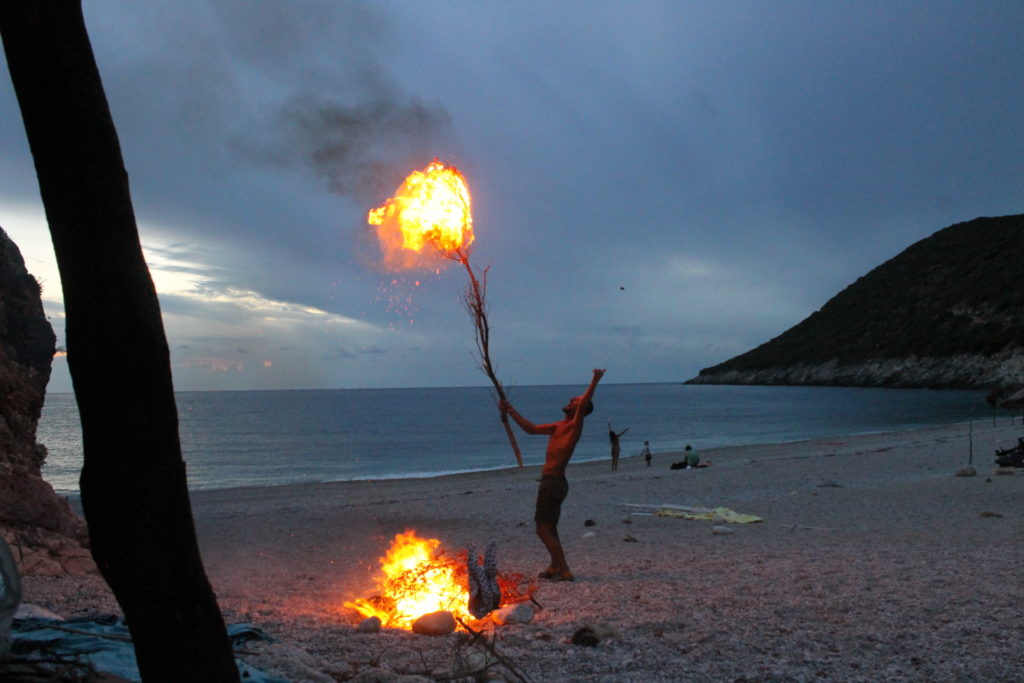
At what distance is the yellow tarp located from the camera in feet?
48.9

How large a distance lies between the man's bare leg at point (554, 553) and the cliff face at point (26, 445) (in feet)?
17.8

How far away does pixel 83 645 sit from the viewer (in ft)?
16.0

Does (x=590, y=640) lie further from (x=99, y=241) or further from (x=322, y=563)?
(x=322, y=563)

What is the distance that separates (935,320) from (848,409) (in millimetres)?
48413

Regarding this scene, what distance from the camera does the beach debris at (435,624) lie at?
22.1 ft

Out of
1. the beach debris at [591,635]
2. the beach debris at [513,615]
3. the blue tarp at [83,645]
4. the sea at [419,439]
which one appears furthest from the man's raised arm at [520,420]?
the sea at [419,439]

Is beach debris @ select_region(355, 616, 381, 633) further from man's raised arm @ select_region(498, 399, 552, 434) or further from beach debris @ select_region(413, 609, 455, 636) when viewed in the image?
man's raised arm @ select_region(498, 399, 552, 434)

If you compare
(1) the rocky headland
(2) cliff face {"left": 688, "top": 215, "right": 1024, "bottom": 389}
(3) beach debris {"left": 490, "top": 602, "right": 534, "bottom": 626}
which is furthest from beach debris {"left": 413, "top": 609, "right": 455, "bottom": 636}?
(2) cliff face {"left": 688, "top": 215, "right": 1024, "bottom": 389}

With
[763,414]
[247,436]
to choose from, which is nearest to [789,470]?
[247,436]

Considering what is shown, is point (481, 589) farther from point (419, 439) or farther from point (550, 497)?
point (419, 439)

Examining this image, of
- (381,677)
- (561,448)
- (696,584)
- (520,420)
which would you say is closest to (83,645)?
(381,677)

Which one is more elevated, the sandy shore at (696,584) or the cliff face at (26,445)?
the cliff face at (26,445)

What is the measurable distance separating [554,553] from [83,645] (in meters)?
5.48

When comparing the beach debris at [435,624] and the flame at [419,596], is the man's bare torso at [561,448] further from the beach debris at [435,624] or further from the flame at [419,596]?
the beach debris at [435,624]
